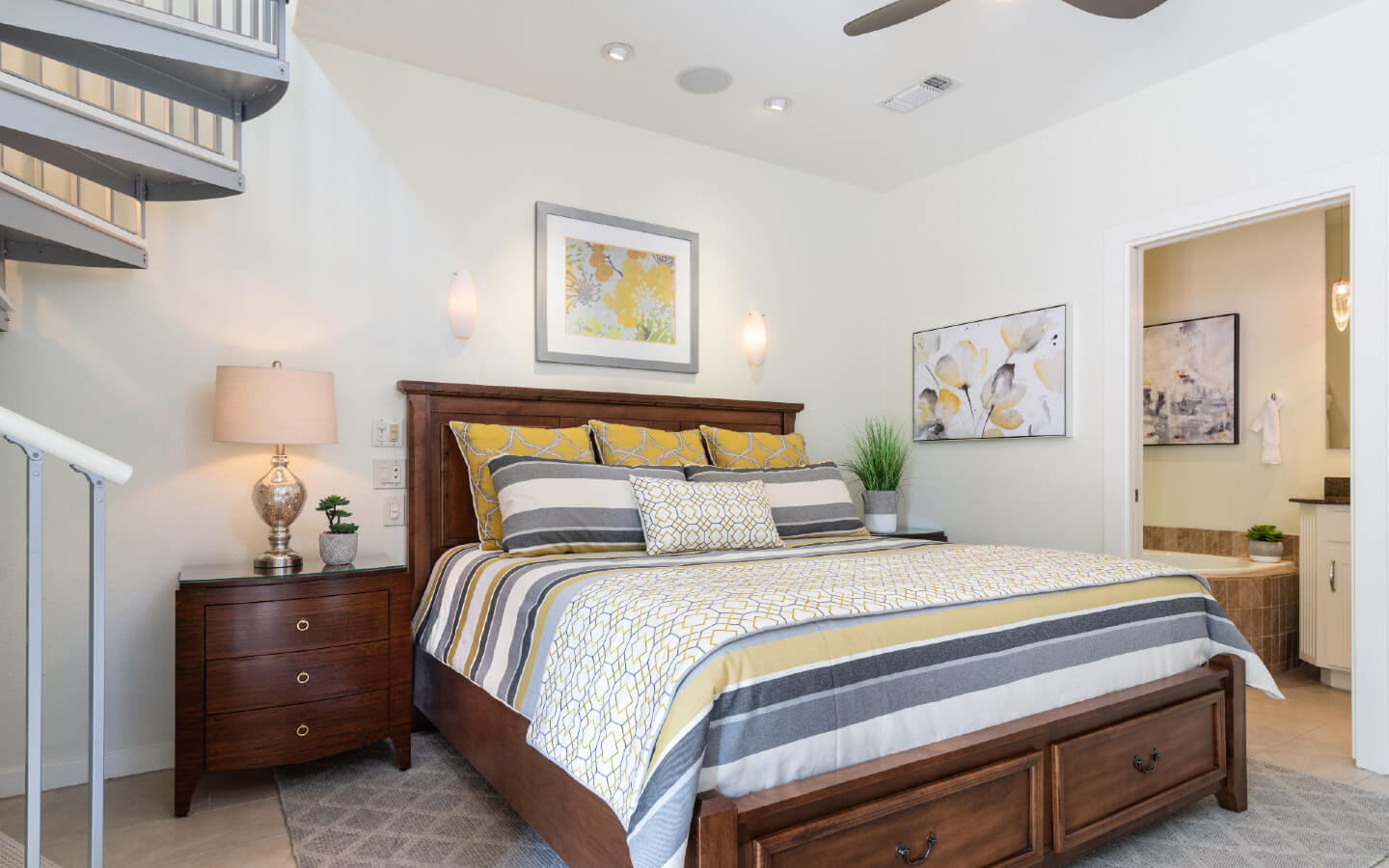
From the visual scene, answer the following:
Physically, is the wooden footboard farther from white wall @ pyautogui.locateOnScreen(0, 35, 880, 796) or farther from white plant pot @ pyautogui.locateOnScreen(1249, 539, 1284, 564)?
white plant pot @ pyautogui.locateOnScreen(1249, 539, 1284, 564)

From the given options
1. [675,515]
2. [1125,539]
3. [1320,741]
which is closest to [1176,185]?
[1125,539]

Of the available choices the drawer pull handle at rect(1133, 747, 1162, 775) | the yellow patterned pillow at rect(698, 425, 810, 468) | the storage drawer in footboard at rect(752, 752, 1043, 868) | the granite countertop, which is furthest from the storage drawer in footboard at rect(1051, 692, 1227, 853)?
the granite countertop

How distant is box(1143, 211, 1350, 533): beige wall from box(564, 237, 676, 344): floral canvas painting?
295 centimetres

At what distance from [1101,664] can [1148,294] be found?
150 inches

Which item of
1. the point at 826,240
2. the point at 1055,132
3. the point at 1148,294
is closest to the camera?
the point at 1055,132

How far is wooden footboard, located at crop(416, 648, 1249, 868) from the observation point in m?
1.44

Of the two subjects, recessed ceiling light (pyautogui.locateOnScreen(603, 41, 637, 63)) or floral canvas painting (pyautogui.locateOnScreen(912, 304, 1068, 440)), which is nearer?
recessed ceiling light (pyautogui.locateOnScreen(603, 41, 637, 63))

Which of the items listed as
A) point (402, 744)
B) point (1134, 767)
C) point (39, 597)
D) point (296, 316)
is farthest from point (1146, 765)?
point (296, 316)

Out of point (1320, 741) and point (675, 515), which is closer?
point (675, 515)

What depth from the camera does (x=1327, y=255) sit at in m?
4.28

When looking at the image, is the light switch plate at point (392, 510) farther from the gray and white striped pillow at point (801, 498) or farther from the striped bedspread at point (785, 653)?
the gray and white striped pillow at point (801, 498)

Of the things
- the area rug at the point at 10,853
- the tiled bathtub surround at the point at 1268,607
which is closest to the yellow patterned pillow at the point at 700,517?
the area rug at the point at 10,853

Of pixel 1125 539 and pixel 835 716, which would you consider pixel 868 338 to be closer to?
pixel 1125 539

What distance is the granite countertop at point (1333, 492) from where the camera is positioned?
374 centimetres
